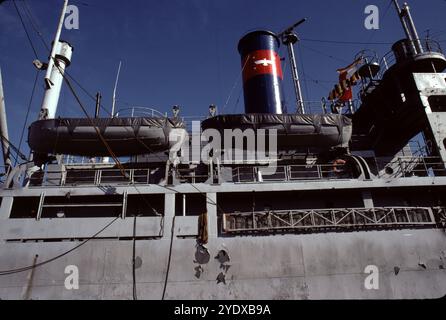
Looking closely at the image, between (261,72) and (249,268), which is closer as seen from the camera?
(249,268)

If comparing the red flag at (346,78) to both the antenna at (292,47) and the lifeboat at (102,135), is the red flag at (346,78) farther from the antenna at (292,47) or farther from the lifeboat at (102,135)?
the lifeboat at (102,135)

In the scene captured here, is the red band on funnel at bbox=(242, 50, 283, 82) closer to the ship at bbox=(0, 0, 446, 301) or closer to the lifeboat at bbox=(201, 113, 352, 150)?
the ship at bbox=(0, 0, 446, 301)

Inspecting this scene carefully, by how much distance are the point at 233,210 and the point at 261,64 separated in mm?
9710

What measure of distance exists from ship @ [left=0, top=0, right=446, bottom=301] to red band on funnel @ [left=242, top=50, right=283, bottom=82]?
4688mm

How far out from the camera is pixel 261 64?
18000 millimetres

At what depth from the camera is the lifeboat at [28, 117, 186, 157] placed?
1257 centimetres

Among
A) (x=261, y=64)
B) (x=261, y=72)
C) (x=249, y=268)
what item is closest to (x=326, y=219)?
(x=249, y=268)

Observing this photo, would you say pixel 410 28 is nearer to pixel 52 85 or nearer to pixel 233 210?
pixel 233 210

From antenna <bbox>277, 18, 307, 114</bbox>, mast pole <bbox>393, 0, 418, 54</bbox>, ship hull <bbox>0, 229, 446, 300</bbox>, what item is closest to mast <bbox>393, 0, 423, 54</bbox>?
mast pole <bbox>393, 0, 418, 54</bbox>

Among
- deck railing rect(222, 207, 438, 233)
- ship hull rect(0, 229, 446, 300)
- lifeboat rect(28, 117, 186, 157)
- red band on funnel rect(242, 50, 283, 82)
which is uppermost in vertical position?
red band on funnel rect(242, 50, 283, 82)

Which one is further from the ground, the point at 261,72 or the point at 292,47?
the point at 292,47

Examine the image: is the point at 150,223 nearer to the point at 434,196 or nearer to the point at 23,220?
the point at 23,220

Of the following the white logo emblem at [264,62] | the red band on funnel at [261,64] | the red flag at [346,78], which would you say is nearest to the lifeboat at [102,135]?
the red band on funnel at [261,64]
